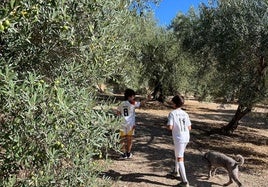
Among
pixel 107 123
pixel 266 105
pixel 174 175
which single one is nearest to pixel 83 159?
pixel 107 123

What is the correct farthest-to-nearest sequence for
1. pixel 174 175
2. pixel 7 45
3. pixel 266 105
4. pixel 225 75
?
1. pixel 225 75
2. pixel 266 105
3. pixel 174 175
4. pixel 7 45

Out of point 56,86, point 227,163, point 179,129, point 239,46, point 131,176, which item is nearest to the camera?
point 56,86

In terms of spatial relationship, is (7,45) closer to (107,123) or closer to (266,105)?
(107,123)

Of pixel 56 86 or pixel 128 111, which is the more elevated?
pixel 56 86

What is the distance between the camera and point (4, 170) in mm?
3303

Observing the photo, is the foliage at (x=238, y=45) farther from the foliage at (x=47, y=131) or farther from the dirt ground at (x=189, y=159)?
the foliage at (x=47, y=131)

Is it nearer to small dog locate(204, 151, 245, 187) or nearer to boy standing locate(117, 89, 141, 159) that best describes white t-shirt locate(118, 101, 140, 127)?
boy standing locate(117, 89, 141, 159)

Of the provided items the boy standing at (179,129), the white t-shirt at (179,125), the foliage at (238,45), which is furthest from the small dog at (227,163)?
the foliage at (238,45)

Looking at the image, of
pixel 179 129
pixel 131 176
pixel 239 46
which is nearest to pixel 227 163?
pixel 179 129

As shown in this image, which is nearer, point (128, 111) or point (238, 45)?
point (128, 111)

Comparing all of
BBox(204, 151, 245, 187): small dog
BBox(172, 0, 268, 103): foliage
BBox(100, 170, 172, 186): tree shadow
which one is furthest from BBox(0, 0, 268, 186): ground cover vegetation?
BBox(172, 0, 268, 103): foliage

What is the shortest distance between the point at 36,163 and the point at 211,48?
1134 centimetres

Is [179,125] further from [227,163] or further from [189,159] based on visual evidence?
[189,159]

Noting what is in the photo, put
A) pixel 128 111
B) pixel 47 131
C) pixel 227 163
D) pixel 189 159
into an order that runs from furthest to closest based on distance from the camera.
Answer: pixel 189 159 < pixel 128 111 < pixel 227 163 < pixel 47 131
